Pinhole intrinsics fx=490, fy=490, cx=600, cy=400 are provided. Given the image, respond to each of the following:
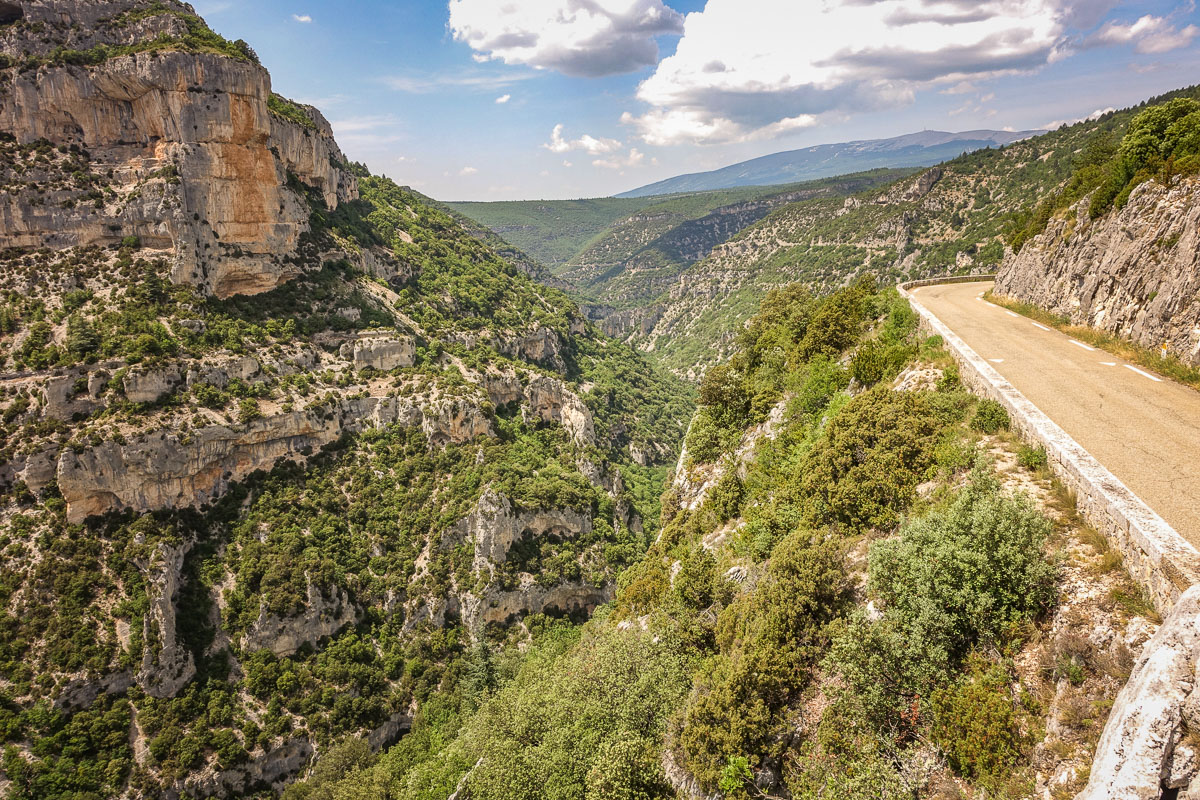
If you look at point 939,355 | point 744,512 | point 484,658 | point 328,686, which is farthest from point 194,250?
point 939,355

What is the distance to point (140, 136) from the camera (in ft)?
141

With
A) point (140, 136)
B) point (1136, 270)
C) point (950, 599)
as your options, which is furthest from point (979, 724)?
point (140, 136)

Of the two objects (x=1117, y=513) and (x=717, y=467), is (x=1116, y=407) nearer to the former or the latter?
(x=1117, y=513)

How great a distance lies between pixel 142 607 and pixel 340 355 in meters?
25.3

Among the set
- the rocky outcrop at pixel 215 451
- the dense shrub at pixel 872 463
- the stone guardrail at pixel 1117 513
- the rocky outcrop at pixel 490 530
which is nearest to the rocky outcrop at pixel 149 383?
the rocky outcrop at pixel 215 451

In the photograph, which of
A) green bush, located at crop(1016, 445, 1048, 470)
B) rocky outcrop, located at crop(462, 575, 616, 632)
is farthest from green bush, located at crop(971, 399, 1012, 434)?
rocky outcrop, located at crop(462, 575, 616, 632)

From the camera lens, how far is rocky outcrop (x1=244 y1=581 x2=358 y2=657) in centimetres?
3584

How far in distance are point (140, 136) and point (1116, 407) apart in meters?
65.4

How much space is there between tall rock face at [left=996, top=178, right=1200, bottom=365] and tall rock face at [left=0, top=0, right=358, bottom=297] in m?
58.1

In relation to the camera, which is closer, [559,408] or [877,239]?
[559,408]

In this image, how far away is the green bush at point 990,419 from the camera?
474 inches

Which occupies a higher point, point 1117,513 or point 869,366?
point 869,366

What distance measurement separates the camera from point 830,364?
22.3 meters

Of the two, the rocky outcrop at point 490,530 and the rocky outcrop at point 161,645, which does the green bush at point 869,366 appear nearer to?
the rocky outcrop at point 490,530
